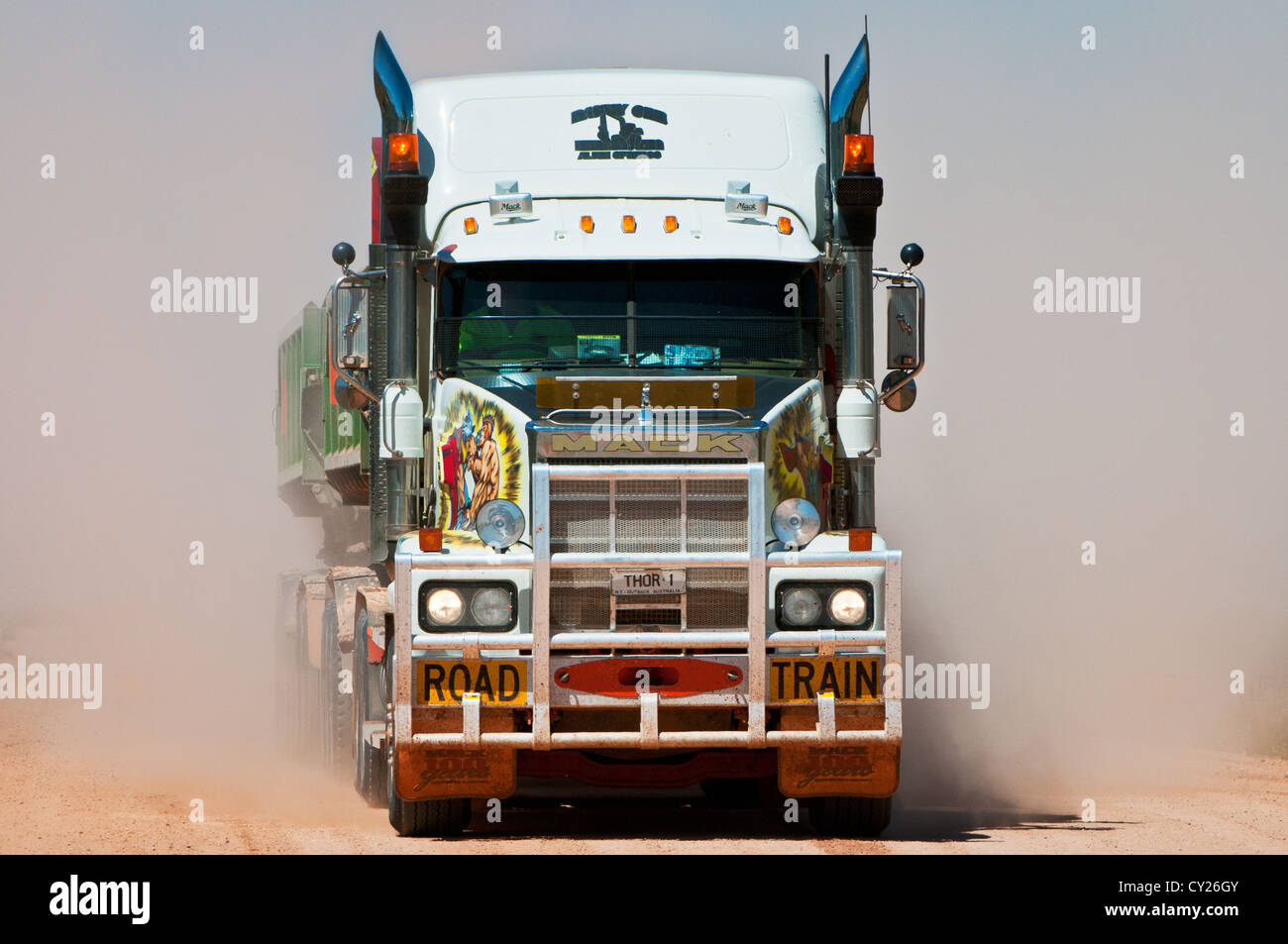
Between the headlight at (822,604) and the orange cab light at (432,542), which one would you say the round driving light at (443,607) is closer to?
the orange cab light at (432,542)

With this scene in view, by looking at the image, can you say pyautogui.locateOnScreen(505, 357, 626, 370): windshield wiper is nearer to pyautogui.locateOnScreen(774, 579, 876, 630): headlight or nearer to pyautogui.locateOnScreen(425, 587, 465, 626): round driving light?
pyautogui.locateOnScreen(425, 587, 465, 626): round driving light

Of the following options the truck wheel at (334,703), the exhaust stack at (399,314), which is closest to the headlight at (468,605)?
the exhaust stack at (399,314)

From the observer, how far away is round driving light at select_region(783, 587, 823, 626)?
11.0 m

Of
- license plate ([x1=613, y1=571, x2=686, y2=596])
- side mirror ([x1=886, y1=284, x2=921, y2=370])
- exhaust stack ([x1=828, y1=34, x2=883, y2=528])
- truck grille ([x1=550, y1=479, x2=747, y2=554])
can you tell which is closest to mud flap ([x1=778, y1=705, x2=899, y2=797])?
license plate ([x1=613, y1=571, x2=686, y2=596])

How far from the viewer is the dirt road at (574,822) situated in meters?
11.1

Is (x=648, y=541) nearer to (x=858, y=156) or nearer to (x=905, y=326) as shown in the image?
(x=905, y=326)

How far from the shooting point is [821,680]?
10.9 meters

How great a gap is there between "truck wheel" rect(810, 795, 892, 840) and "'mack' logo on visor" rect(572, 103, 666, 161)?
427 centimetres

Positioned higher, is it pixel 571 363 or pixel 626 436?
pixel 571 363

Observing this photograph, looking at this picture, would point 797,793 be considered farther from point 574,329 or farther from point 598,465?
point 574,329

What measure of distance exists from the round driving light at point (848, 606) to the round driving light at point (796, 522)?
1.18ft

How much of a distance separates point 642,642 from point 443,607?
1.10 meters

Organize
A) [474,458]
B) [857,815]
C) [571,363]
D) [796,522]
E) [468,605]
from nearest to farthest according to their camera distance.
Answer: [468,605], [796,522], [857,815], [474,458], [571,363]

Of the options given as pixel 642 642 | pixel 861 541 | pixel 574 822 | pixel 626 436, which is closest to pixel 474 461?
pixel 626 436
